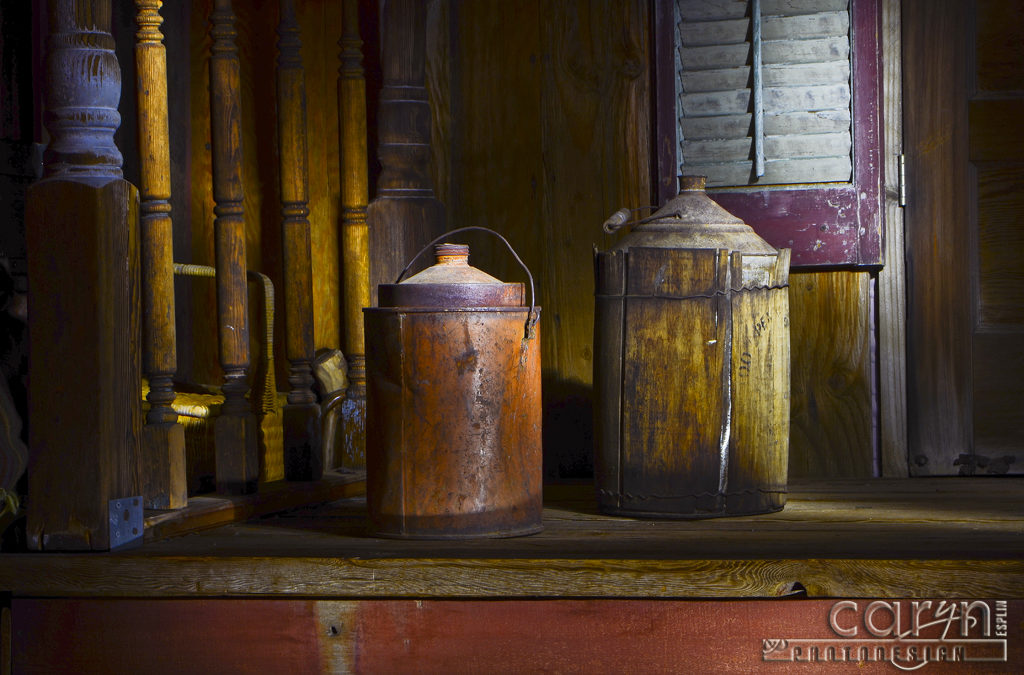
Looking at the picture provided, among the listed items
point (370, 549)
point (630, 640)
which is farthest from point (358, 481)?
point (630, 640)

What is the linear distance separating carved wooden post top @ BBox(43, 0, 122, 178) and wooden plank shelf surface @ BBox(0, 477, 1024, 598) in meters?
0.88

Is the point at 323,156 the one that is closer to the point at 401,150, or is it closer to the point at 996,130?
the point at 401,150

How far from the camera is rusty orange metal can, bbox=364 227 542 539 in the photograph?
2781mm

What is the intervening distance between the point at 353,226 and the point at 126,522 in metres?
1.42

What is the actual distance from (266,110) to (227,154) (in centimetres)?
105

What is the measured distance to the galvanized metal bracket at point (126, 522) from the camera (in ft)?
8.73

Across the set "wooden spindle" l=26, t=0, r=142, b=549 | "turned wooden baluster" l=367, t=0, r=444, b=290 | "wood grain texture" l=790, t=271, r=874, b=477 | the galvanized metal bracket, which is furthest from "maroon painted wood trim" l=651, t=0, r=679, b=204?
the galvanized metal bracket

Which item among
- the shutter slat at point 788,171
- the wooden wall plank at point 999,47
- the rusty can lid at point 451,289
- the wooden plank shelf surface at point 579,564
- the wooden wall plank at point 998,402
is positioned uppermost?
the wooden wall plank at point 999,47

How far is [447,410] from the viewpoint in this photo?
278 cm

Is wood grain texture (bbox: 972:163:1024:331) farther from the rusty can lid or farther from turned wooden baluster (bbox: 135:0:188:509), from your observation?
turned wooden baluster (bbox: 135:0:188:509)

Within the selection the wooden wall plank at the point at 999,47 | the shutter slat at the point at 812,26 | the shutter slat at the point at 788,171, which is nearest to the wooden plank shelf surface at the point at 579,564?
the shutter slat at the point at 788,171

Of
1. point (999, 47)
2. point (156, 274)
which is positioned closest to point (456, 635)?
point (156, 274)

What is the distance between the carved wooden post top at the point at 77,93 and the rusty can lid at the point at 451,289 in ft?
2.31

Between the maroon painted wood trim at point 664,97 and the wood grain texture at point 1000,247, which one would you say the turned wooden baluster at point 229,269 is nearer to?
the maroon painted wood trim at point 664,97
